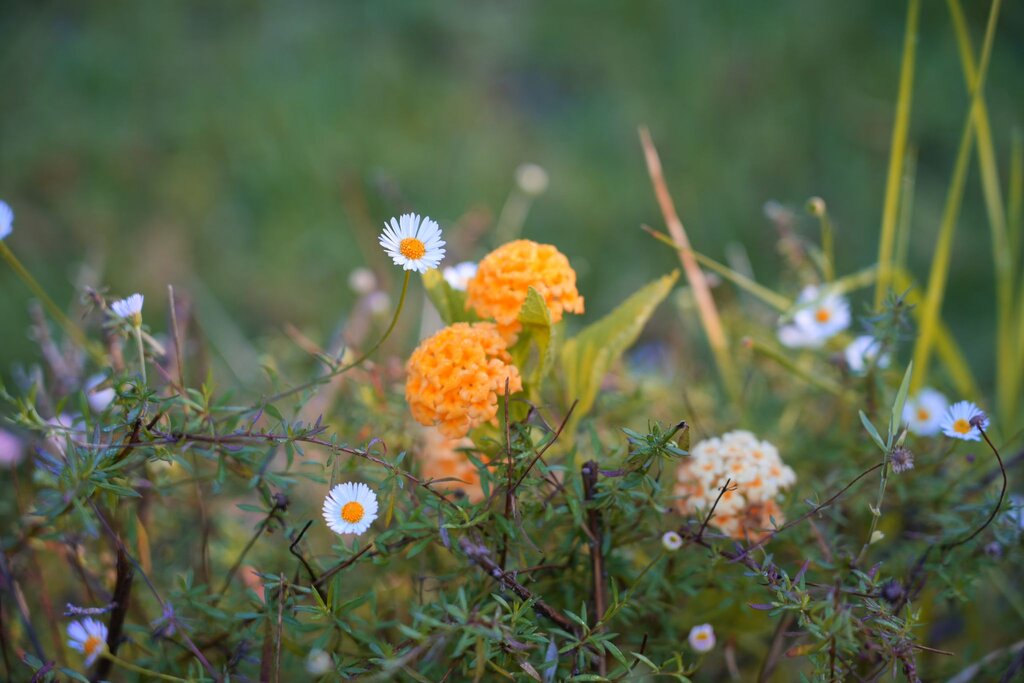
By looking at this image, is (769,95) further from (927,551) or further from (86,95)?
(86,95)

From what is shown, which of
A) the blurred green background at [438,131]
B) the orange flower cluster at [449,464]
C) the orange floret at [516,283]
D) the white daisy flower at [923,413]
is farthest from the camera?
the blurred green background at [438,131]

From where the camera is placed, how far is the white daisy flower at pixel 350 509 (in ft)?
2.44

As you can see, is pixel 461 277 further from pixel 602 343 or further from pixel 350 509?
pixel 350 509

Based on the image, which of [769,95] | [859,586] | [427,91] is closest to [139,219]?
[427,91]

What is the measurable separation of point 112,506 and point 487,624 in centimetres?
37

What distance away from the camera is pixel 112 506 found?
0.79m

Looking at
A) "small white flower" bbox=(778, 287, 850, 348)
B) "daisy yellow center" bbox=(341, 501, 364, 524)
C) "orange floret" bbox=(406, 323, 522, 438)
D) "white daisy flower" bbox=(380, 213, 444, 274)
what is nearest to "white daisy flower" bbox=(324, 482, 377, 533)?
"daisy yellow center" bbox=(341, 501, 364, 524)

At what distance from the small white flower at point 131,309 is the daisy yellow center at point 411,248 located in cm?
26

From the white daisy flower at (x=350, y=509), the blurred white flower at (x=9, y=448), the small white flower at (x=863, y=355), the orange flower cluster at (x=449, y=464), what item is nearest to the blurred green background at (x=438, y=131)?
the blurred white flower at (x=9, y=448)

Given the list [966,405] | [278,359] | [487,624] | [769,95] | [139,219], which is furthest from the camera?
[769,95]

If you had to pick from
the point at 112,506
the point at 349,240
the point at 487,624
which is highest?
the point at 349,240

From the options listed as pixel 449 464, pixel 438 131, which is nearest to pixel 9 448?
pixel 449 464

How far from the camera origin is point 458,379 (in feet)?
2.61

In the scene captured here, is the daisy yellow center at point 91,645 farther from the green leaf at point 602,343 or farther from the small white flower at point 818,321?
the small white flower at point 818,321
